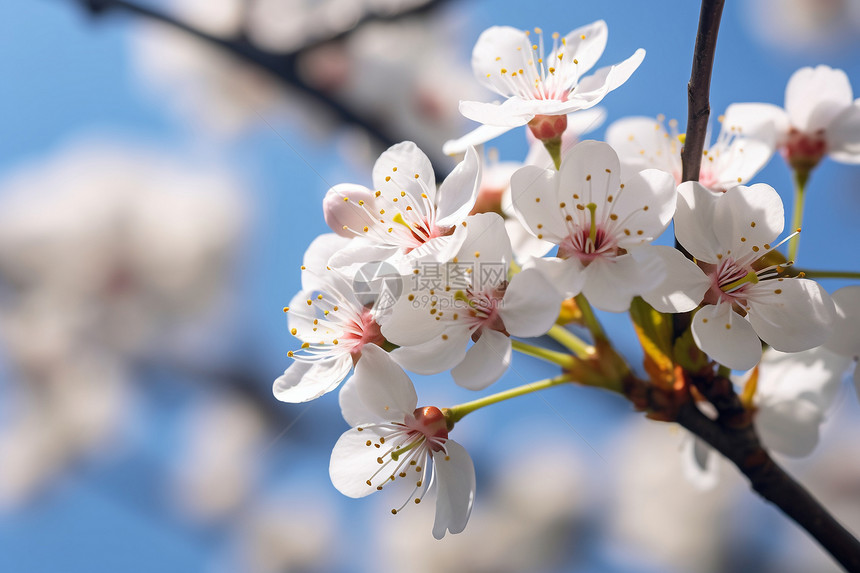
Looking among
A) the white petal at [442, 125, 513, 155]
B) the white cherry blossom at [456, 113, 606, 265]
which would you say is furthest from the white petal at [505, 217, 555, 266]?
the white petal at [442, 125, 513, 155]

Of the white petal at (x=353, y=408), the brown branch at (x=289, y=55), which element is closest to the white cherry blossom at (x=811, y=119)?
the white petal at (x=353, y=408)

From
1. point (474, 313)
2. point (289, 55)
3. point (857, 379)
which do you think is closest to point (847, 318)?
point (857, 379)

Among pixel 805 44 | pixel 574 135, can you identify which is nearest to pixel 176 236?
pixel 574 135

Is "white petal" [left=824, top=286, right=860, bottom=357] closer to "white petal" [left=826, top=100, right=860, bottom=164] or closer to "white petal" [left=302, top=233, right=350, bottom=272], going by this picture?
"white petal" [left=826, top=100, right=860, bottom=164]

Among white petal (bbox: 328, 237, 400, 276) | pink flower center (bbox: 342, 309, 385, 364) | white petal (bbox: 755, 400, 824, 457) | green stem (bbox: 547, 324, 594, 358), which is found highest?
white petal (bbox: 328, 237, 400, 276)

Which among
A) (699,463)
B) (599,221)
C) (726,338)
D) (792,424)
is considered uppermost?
(599,221)

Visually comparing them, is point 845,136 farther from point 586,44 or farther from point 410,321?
point 410,321

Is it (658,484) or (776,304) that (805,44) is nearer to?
(658,484)
